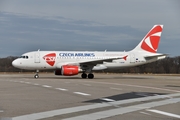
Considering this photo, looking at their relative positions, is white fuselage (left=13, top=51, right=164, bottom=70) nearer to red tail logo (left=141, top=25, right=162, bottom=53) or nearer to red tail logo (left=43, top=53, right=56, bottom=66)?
red tail logo (left=43, top=53, right=56, bottom=66)

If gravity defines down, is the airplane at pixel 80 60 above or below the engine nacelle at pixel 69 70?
above

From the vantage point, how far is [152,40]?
135 ft

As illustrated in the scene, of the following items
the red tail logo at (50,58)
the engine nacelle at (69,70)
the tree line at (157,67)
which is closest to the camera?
the engine nacelle at (69,70)

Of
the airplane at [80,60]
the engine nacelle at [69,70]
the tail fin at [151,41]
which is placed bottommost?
the engine nacelle at [69,70]

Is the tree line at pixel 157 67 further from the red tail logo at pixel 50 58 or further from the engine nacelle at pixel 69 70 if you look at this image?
the engine nacelle at pixel 69 70

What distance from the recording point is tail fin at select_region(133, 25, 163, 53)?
40.8 m

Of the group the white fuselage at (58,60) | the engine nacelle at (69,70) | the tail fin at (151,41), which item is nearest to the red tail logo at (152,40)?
the tail fin at (151,41)

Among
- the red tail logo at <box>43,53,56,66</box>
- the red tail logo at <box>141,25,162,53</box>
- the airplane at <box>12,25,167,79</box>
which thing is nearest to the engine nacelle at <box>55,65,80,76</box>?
the airplane at <box>12,25,167,79</box>

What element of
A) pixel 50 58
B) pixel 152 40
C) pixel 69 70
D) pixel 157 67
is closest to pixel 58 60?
pixel 50 58

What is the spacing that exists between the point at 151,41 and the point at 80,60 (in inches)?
381

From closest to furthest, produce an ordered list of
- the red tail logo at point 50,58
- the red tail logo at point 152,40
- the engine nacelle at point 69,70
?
the engine nacelle at point 69,70 < the red tail logo at point 50,58 < the red tail logo at point 152,40

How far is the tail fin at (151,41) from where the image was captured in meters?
40.8

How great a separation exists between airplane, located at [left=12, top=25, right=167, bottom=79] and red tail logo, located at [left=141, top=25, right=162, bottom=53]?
1.50 feet

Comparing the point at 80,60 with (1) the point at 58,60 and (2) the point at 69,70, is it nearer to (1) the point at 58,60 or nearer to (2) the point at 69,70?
(1) the point at 58,60
